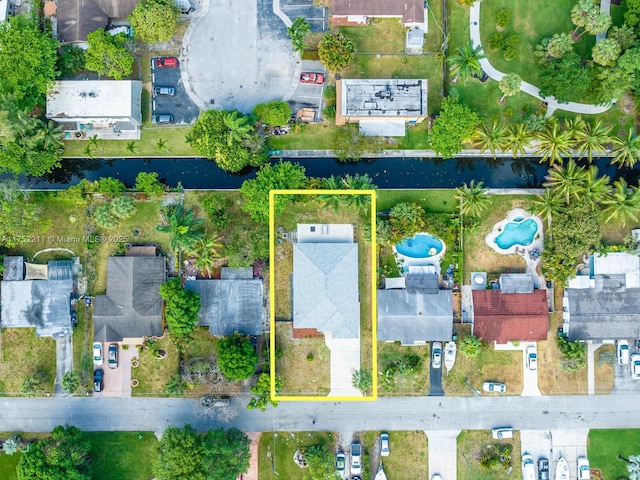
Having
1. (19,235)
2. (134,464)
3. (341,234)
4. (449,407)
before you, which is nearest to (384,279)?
(341,234)

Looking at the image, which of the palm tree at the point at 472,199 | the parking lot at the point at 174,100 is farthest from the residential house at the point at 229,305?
the palm tree at the point at 472,199

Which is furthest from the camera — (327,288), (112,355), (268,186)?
(112,355)

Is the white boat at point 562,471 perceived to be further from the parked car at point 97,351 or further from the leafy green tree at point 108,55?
Answer: the leafy green tree at point 108,55

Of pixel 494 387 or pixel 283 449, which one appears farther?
pixel 283 449

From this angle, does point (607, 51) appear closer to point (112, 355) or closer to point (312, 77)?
point (312, 77)

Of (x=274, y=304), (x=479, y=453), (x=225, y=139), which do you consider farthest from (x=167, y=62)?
(x=479, y=453)

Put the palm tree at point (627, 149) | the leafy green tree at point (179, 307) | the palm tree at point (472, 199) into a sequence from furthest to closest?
1. the palm tree at point (472, 199)
2. the palm tree at point (627, 149)
3. the leafy green tree at point (179, 307)

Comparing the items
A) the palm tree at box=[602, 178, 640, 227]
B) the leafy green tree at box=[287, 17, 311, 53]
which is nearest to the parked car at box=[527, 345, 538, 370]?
the palm tree at box=[602, 178, 640, 227]
